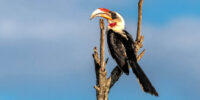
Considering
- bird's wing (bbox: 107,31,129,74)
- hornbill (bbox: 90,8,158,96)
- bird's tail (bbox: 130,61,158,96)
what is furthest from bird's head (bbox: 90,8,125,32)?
bird's tail (bbox: 130,61,158,96)

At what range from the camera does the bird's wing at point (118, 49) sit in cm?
871

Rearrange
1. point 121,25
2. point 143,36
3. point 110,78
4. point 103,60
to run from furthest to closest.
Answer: point 121,25
point 143,36
point 110,78
point 103,60

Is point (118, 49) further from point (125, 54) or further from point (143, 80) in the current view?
point (143, 80)

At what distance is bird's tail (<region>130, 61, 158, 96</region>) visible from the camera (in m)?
8.35

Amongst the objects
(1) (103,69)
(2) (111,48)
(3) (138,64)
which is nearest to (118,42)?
(2) (111,48)

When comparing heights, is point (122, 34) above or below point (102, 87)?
above

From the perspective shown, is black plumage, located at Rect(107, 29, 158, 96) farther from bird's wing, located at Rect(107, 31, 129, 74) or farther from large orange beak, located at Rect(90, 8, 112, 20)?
large orange beak, located at Rect(90, 8, 112, 20)

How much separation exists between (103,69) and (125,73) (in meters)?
0.74

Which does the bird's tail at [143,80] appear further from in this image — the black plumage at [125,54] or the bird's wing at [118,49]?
the bird's wing at [118,49]

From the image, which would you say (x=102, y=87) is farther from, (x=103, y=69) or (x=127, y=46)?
(x=127, y=46)

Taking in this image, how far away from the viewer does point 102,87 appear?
813 cm

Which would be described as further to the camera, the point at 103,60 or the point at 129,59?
the point at 129,59

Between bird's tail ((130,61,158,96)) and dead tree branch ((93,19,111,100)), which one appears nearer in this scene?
dead tree branch ((93,19,111,100))

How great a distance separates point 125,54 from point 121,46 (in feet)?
0.97
